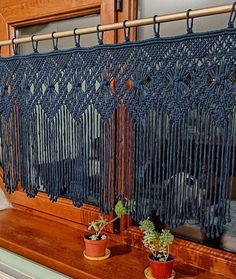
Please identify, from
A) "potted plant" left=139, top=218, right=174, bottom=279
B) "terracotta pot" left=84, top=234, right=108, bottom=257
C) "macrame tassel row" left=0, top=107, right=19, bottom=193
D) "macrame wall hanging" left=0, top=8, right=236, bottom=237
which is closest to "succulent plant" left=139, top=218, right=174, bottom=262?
"potted plant" left=139, top=218, right=174, bottom=279

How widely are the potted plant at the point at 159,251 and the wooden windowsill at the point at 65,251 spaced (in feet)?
0.25

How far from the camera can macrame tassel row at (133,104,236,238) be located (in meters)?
0.89

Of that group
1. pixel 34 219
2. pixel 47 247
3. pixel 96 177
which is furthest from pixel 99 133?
pixel 34 219

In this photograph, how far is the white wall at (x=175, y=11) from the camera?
106cm

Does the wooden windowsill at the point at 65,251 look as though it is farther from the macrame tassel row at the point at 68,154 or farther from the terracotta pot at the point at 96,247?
the macrame tassel row at the point at 68,154

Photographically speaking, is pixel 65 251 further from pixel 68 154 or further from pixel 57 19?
pixel 57 19

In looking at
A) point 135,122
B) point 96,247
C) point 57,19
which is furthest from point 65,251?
point 57,19

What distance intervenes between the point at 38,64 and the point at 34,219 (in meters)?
0.81

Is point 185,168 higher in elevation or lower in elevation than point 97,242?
higher

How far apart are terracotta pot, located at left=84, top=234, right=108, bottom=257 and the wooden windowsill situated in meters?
0.03

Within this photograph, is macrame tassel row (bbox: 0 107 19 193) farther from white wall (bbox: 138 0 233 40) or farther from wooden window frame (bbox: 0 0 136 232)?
white wall (bbox: 138 0 233 40)

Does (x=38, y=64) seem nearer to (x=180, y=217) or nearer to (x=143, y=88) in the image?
(x=143, y=88)

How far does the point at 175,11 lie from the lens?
3.74 feet

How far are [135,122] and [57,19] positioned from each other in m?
0.70
